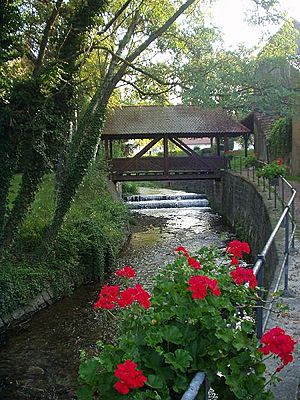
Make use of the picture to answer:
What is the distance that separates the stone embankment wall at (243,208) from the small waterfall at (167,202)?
2.23 ft

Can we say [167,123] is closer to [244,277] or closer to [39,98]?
[39,98]

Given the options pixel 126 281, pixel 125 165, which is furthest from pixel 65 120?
pixel 125 165

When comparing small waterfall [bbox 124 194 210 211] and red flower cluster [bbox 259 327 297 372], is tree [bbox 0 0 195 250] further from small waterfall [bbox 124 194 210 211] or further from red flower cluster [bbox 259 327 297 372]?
small waterfall [bbox 124 194 210 211]

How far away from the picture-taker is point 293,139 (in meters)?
22.7

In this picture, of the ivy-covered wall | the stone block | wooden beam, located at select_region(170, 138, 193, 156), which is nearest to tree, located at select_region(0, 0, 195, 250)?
the ivy-covered wall

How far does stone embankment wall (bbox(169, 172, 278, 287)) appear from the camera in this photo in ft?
46.3

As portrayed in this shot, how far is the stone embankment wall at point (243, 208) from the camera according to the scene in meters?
14.1

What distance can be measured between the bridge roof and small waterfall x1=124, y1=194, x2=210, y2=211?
421cm

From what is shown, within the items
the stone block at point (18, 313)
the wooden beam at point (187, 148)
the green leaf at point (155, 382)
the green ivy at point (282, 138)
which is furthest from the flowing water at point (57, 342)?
the green ivy at point (282, 138)

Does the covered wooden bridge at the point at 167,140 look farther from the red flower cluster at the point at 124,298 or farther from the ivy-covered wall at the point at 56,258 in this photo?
the red flower cluster at the point at 124,298

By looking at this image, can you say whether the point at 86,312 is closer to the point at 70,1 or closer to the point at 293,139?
the point at 70,1

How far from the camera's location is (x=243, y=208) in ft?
65.8

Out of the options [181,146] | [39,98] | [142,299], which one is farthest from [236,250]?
[181,146]

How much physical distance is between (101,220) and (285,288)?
1103 centimetres
